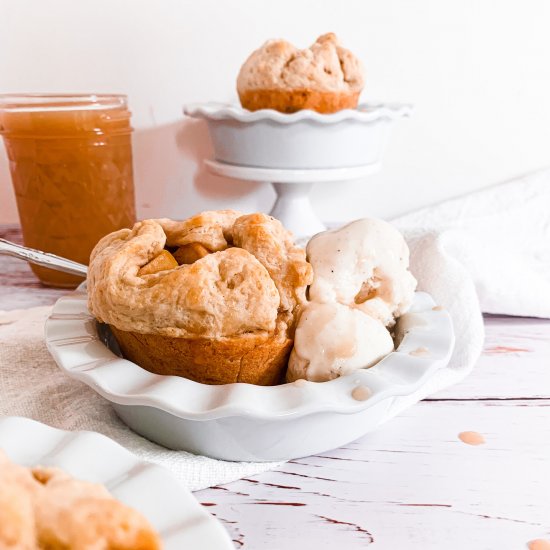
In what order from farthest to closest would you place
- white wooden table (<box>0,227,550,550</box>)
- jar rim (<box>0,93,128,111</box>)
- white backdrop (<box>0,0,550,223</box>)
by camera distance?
1. white backdrop (<box>0,0,550,223</box>)
2. jar rim (<box>0,93,128,111</box>)
3. white wooden table (<box>0,227,550,550</box>)

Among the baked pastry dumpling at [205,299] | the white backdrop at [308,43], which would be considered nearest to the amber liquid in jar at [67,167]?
the white backdrop at [308,43]

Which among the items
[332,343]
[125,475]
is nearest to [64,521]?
[125,475]

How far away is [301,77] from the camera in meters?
1.05

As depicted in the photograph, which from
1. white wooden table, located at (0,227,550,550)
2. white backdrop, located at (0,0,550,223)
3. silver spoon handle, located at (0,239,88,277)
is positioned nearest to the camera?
white wooden table, located at (0,227,550,550)

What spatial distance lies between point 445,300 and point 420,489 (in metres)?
0.35

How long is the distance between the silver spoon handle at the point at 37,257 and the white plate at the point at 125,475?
0.47m

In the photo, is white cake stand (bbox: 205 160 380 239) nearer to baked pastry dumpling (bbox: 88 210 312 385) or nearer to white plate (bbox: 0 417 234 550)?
baked pastry dumpling (bbox: 88 210 312 385)

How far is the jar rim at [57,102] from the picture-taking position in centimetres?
98

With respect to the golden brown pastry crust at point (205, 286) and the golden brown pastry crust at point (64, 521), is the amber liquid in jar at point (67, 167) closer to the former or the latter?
the golden brown pastry crust at point (205, 286)

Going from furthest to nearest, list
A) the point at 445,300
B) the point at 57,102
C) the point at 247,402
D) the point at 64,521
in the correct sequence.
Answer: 1. the point at 57,102
2. the point at 445,300
3. the point at 247,402
4. the point at 64,521

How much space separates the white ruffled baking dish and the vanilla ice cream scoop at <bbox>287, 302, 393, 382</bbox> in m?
0.46

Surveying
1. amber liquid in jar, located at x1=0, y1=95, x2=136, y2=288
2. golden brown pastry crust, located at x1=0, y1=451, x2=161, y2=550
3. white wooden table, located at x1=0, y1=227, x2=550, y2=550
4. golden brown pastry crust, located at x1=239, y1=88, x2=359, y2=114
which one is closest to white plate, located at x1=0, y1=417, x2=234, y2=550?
golden brown pastry crust, located at x1=0, y1=451, x2=161, y2=550

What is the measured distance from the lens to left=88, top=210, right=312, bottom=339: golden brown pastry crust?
0.57 meters

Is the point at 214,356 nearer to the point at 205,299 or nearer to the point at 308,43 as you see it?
the point at 205,299
